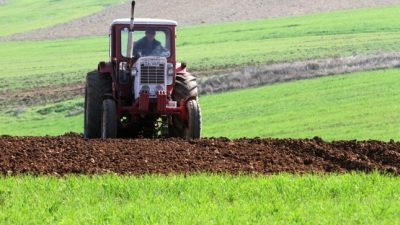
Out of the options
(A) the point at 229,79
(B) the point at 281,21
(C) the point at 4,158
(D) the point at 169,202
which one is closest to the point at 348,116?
(A) the point at 229,79

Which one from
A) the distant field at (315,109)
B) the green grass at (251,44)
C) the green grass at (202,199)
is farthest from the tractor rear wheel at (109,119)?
the green grass at (251,44)

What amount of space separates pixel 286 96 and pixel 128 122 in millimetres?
14318

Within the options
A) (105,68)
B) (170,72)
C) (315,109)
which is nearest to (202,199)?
(170,72)

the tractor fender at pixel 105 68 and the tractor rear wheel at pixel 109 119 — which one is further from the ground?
the tractor fender at pixel 105 68

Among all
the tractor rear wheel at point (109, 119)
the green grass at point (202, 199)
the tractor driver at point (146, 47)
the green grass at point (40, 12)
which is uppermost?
the tractor driver at point (146, 47)

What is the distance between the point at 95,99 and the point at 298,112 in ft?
41.7

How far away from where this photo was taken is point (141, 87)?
1653 cm

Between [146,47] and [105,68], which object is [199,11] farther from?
[146,47]

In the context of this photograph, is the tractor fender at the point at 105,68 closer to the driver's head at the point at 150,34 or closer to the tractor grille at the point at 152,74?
the tractor grille at the point at 152,74

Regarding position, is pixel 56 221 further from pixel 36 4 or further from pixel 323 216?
pixel 36 4

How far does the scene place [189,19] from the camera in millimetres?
60188

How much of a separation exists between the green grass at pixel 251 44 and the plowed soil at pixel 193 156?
24.6 meters

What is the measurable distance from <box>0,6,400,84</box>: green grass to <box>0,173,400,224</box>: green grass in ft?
92.4

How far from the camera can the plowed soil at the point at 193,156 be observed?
1220 centimetres
